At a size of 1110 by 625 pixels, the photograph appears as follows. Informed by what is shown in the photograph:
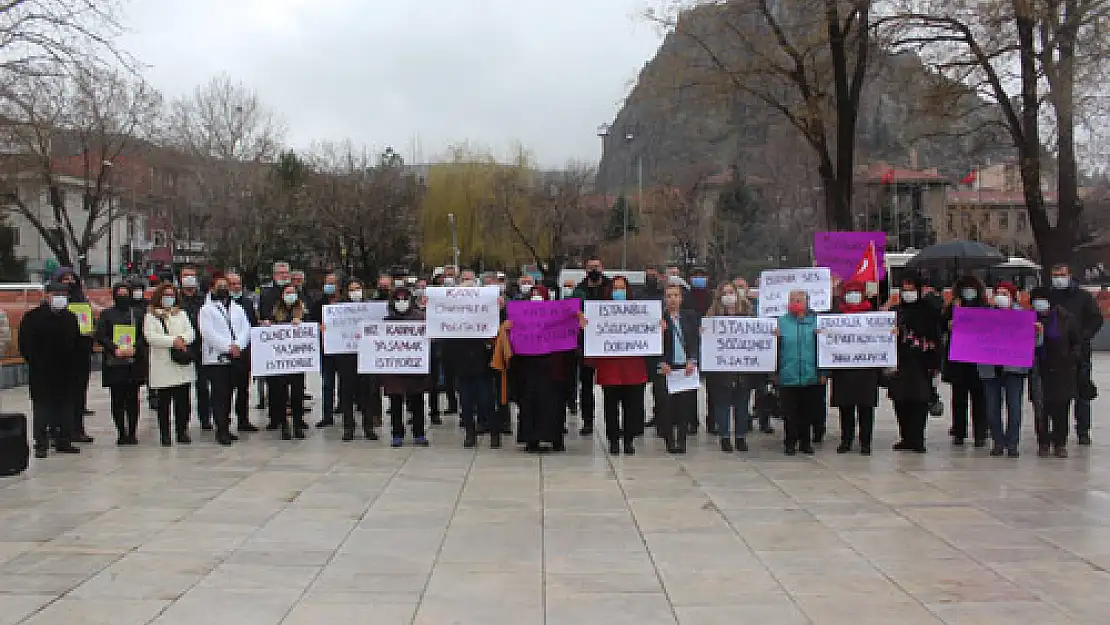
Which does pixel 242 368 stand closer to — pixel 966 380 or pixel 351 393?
pixel 351 393

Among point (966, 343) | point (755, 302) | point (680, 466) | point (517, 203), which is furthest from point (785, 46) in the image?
point (517, 203)

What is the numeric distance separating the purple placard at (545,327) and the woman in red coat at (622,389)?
0.39 metres

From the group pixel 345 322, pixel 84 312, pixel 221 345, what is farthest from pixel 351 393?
pixel 84 312

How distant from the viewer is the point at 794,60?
25.1 meters

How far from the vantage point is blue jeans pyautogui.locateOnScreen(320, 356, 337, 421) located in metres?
12.9

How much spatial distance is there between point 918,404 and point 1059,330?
1.66 meters

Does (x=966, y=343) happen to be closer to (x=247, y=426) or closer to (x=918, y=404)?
(x=918, y=404)

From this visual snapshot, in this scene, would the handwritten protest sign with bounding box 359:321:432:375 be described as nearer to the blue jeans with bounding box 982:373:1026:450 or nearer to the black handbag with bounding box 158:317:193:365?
the black handbag with bounding box 158:317:193:365

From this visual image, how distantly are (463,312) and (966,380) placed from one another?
5813 mm

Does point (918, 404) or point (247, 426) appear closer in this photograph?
point (918, 404)

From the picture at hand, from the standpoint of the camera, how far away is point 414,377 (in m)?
11.7

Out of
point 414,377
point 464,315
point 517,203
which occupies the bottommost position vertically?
point 414,377

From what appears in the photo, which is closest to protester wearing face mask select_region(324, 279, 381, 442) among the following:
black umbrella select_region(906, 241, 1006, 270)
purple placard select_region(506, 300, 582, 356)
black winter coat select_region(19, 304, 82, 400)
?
purple placard select_region(506, 300, 582, 356)

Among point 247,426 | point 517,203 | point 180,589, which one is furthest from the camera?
point 517,203
